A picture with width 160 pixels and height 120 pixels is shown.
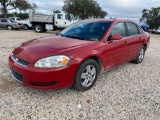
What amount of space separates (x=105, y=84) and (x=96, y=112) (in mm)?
1155

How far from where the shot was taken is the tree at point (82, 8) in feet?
121

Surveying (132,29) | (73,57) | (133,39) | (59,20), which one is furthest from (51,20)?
(73,57)

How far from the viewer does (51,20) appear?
1717cm

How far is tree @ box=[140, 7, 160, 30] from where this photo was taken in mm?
40584

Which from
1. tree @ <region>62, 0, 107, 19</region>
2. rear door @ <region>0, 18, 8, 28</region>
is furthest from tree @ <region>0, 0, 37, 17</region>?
rear door @ <region>0, 18, 8, 28</region>

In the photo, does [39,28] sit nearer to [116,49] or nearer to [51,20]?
[51,20]

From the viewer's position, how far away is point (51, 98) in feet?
10.5

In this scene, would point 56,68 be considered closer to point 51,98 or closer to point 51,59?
point 51,59

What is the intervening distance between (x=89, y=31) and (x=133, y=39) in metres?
1.57

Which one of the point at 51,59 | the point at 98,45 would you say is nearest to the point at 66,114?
the point at 51,59

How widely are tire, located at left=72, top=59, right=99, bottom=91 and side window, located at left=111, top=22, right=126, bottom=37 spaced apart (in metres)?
1.08

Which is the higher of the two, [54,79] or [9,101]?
[54,79]

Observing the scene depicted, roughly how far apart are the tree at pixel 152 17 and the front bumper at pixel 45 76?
41.8m

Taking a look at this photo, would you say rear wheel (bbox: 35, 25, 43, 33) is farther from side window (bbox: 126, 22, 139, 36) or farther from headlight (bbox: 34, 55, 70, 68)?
headlight (bbox: 34, 55, 70, 68)
